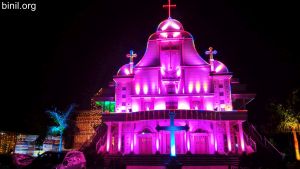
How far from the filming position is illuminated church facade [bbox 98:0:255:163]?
30703mm

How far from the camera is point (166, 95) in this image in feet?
107

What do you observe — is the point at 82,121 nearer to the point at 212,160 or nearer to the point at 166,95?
the point at 166,95

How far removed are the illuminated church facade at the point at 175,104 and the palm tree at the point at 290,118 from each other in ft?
13.3

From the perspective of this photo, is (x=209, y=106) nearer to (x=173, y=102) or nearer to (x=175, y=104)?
(x=175, y=104)

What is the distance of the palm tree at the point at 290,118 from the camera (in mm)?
32750

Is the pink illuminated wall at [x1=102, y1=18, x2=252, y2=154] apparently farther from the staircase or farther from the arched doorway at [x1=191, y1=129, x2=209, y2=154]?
the staircase

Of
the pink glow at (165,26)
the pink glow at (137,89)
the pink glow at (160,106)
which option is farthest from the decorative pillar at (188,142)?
the pink glow at (165,26)

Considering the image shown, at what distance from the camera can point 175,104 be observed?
32.8m

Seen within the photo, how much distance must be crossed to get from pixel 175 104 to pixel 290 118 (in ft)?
42.9

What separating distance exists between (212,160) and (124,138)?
392 inches

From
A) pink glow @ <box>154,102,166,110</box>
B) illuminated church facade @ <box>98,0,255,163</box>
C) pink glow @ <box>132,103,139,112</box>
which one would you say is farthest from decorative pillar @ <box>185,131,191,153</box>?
pink glow @ <box>132,103,139,112</box>

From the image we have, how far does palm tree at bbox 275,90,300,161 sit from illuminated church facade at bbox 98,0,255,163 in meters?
4.07

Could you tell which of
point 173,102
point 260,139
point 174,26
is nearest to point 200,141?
point 173,102

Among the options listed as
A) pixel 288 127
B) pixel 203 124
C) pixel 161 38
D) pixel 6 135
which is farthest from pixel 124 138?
pixel 288 127
